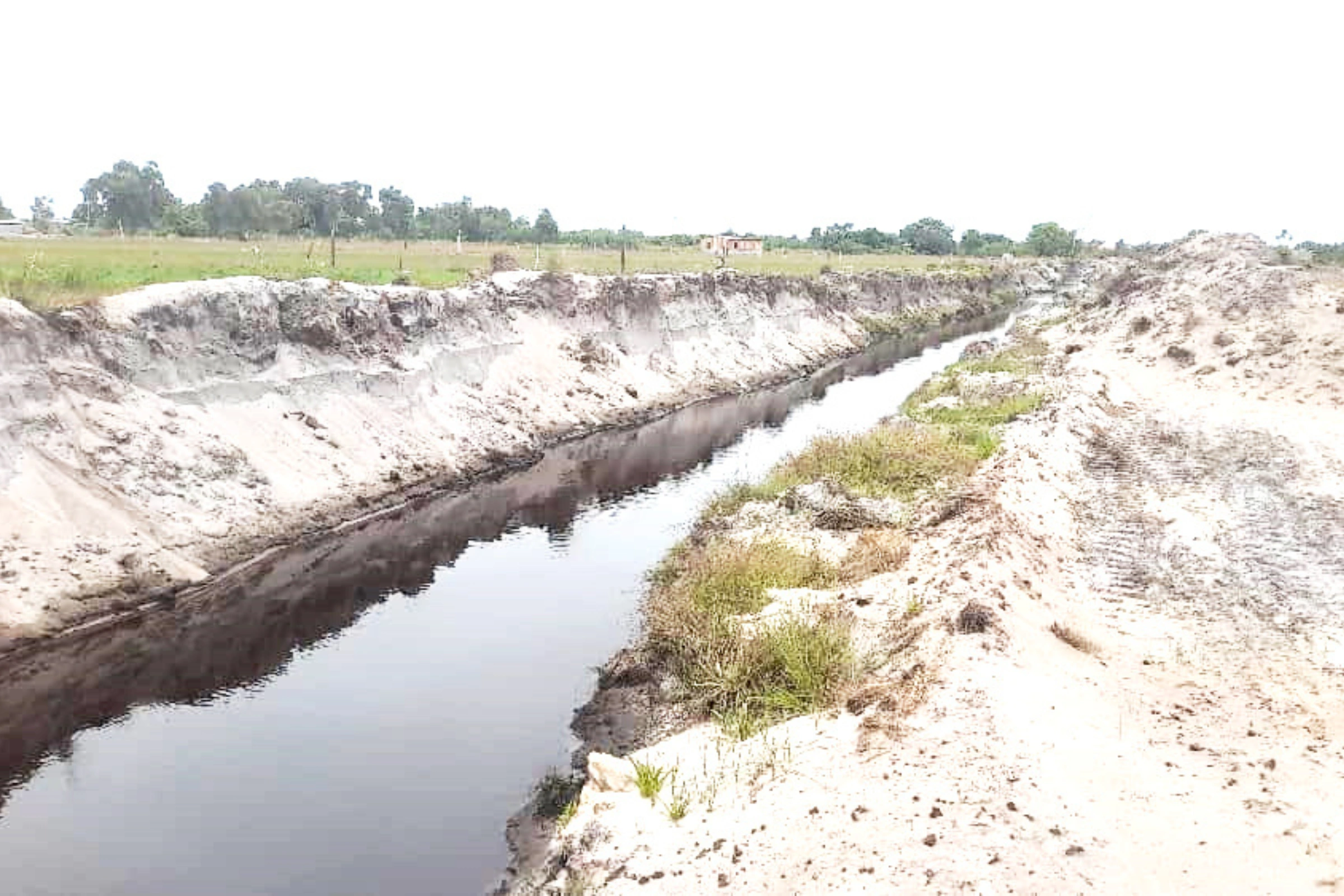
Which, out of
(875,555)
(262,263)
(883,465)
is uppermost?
(262,263)

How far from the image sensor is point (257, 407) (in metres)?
27.5

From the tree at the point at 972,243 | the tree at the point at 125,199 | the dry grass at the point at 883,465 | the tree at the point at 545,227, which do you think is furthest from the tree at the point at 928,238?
the dry grass at the point at 883,465

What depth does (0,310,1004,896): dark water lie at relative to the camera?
12383 millimetres

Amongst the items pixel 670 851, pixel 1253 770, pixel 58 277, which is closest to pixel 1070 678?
pixel 1253 770

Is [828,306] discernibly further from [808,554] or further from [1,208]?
[1,208]

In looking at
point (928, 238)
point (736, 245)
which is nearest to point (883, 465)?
point (736, 245)

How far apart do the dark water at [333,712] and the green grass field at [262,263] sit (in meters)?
10.2

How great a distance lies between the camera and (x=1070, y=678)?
41.1 ft

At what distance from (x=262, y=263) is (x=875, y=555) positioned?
29.1 m

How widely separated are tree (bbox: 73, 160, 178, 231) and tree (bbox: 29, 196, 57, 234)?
3.31 metres

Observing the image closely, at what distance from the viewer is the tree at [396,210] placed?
9344cm

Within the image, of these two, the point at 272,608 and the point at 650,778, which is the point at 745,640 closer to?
the point at 650,778

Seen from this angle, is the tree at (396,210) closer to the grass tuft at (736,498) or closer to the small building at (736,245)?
the small building at (736,245)

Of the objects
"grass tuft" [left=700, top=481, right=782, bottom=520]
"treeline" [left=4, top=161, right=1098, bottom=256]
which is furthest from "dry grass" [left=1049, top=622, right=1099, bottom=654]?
"treeline" [left=4, top=161, right=1098, bottom=256]
